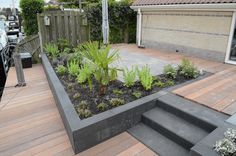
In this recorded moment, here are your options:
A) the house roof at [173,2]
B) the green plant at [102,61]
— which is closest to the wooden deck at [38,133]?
→ the green plant at [102,61]

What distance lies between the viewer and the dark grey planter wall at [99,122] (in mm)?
2705

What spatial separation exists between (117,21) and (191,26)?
434 cm

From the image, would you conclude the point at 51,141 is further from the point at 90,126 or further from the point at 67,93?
the point at 67,93

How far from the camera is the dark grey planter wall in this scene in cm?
271

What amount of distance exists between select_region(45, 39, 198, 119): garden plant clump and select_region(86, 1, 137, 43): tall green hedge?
5.03 meters

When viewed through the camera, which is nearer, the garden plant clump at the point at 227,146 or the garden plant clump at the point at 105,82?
the garden plant clump at the point at 227,146

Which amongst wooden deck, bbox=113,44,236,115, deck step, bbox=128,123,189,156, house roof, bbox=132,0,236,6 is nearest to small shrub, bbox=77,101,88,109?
deck step, bbox=128,123,189,156

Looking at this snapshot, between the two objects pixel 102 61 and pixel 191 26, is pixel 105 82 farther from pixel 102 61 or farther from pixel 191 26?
pixel 191 26

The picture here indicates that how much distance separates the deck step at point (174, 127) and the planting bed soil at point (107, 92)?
463 millimetres

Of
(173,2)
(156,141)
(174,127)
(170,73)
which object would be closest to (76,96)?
(156,141)

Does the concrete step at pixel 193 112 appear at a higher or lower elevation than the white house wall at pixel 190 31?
lower

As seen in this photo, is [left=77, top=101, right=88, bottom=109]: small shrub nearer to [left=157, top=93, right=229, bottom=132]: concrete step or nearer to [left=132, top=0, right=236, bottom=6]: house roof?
[left=157, top=93, right=229, bottom=132]: concrete step

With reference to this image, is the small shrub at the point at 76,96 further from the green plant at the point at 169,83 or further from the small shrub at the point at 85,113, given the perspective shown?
the green plant at the point at 169,83

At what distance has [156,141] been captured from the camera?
2957 millimetres
